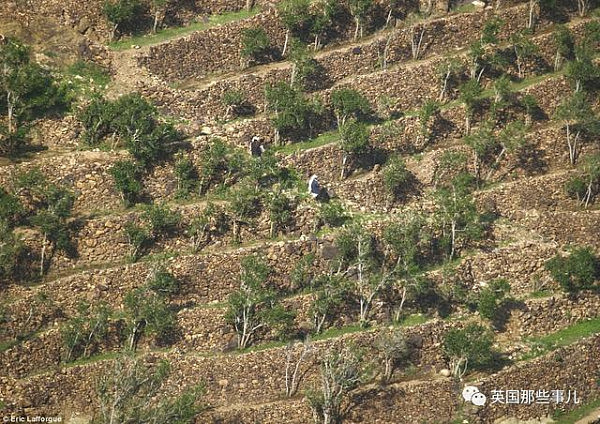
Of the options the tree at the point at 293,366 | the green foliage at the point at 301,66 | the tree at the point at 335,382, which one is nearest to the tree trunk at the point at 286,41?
the green foliage at the point at 301,66

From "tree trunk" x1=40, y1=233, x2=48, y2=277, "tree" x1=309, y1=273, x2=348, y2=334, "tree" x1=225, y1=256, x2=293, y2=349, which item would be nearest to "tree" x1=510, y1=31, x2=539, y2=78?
"tree" x1=309, y1=273, x2=348, y2=334

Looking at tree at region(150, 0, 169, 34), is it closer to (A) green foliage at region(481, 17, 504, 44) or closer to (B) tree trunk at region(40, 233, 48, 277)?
(B) tree trunk at region(40, 233, 48, 277)

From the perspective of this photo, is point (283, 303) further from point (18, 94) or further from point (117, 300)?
point (18, 94)

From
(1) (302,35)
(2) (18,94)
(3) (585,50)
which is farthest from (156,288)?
(3) (585,50)

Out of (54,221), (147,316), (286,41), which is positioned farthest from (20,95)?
(286,41)

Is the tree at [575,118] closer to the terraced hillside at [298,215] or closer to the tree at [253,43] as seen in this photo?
the terraced hillside at [298,215]

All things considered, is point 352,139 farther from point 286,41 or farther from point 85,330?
point 85,330
